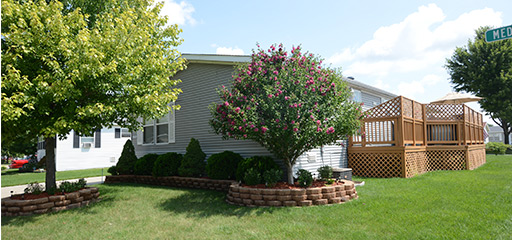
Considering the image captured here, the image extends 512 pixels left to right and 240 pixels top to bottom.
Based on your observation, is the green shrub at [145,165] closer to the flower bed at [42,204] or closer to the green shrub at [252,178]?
the flower bed at [42,204]

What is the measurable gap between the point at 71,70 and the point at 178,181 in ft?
15.9

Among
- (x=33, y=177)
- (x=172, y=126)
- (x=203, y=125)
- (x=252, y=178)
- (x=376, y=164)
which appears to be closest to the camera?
(x=252, y=178)

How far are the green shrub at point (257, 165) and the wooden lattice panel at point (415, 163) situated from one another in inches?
208

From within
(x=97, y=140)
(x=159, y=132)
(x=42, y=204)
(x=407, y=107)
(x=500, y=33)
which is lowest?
(x=42, y=204)

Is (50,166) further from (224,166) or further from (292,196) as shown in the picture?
(292,196)

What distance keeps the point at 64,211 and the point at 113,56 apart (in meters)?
3.65

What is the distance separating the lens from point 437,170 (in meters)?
12.6

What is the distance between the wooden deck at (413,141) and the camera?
10.9m

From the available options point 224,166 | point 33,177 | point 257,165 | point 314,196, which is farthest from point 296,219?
point 33,177

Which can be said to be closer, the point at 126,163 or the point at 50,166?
the point at 50,166

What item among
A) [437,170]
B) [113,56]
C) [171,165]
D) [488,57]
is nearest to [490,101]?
[488,57]

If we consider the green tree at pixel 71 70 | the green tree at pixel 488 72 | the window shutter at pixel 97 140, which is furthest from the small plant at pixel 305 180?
the green tree at pixel 488 72

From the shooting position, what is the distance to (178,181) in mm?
10117

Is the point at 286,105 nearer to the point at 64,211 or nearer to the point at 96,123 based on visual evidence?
the point at 96,123
